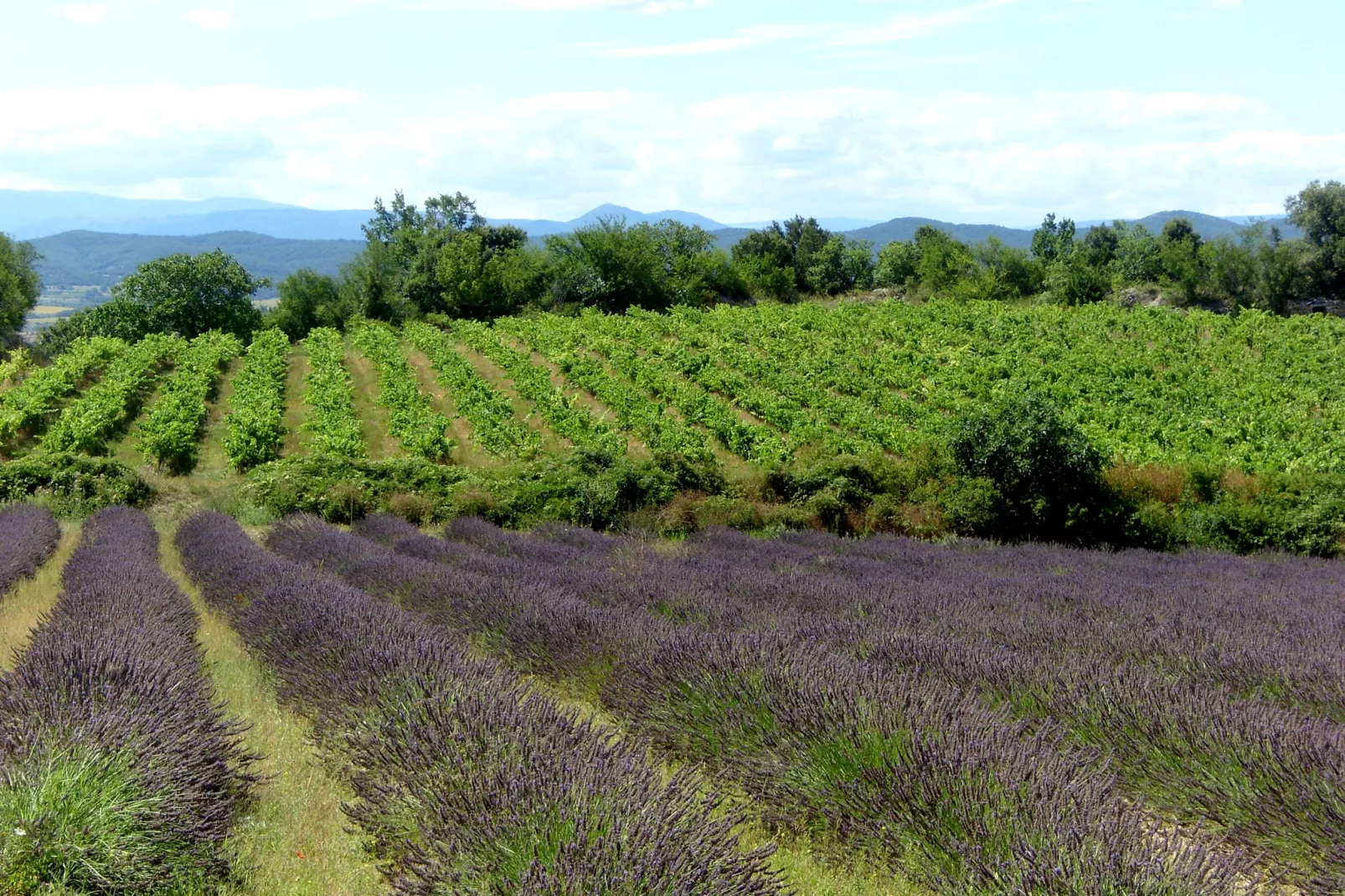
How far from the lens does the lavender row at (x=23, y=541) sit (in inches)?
410

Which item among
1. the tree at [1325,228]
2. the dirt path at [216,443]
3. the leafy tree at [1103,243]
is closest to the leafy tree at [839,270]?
the leafy tree at [1103,243]

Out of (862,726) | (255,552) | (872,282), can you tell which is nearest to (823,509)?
(255,552)

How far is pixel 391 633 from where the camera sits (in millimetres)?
5902

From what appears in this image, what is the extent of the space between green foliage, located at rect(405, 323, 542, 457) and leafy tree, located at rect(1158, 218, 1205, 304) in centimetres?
3241

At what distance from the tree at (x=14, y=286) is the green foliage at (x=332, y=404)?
25.2m

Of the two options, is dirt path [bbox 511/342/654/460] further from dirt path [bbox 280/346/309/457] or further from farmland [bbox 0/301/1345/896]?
dirt path [bbox 280/346/309/457]

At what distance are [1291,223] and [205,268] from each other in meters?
53.0

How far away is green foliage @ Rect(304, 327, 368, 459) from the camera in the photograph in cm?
2255

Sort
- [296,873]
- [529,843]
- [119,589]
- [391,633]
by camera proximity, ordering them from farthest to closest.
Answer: [119,589] < [391,633] < [296,873] < [529,843]

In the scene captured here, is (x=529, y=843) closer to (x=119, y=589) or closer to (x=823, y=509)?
(x=119, y=589)

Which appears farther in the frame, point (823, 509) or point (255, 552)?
point (823, 509)

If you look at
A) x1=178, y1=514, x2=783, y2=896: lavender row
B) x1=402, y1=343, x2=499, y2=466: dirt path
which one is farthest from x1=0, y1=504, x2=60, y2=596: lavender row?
x1=402, y1=343, x2=499, y2=466: dirt path

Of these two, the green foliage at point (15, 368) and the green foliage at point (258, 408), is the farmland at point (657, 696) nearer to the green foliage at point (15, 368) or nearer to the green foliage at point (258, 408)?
the green foliage at point (258, 408)

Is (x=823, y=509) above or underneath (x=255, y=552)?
underneath
